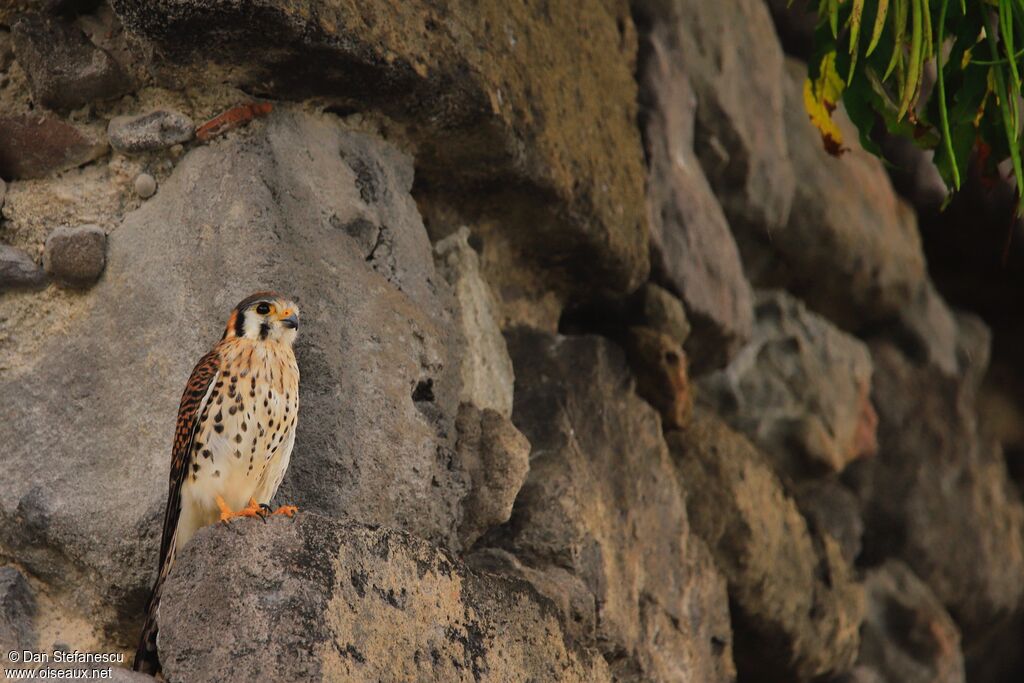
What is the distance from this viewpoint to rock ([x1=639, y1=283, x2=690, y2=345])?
3.62 metres

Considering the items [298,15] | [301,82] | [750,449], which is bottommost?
[750,449]

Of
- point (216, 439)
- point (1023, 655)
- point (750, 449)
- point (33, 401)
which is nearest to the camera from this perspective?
point (216, 439)

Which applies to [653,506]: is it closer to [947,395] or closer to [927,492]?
[927,492]

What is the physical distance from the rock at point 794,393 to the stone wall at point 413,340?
0.02 meters

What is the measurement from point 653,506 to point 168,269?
1.37 m

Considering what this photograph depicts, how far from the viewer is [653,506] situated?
339 centimetres

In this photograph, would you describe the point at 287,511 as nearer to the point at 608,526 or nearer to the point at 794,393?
the point at 608,526

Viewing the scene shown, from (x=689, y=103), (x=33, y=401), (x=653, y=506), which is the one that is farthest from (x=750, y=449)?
(x=33, y=401)

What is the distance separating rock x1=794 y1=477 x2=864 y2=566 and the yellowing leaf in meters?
1.48

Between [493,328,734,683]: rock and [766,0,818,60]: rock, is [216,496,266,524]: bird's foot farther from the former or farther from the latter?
[766,0,818,60]: rock

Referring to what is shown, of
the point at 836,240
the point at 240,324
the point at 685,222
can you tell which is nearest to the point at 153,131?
the point at 240,324

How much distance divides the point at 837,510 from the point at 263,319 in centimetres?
282

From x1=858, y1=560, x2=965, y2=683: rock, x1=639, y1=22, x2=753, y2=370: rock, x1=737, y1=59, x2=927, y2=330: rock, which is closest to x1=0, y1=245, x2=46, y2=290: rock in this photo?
x1=639, y1=22, x2=753, y2=370: rock

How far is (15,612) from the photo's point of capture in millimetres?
2381
